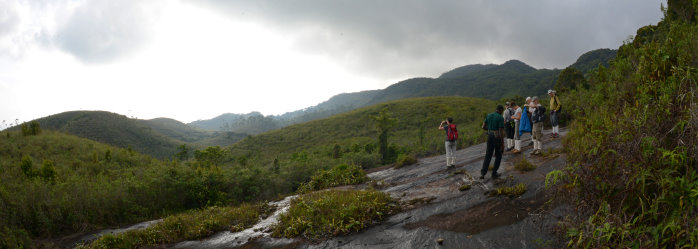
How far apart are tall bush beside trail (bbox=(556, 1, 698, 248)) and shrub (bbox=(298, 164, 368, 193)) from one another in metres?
10.3

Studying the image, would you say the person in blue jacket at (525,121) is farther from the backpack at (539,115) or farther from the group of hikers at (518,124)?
the backpack at (539,115)

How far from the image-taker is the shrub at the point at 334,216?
6.39 meters

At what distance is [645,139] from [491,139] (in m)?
4.68

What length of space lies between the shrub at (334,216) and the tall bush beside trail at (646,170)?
3913 millimetres

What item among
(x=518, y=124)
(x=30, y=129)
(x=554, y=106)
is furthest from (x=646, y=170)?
(x=30, y=129)

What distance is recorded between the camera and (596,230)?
10.2ft

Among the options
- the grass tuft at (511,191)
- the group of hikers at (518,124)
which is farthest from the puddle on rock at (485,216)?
the group of hikers at (518,124)

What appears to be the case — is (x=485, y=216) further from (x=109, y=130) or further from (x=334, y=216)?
(x=109, y=130)

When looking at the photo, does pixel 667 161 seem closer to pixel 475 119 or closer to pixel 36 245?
pixel 36 245

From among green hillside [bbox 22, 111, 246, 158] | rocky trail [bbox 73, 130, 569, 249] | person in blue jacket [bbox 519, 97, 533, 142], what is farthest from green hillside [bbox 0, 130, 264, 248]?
green hillside [bbox 22, 111, 246, 158]

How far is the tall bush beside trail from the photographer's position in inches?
112

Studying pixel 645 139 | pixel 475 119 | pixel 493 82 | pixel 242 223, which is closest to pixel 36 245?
pixel 242 223

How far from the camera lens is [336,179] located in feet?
47.4

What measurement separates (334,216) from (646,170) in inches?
212
